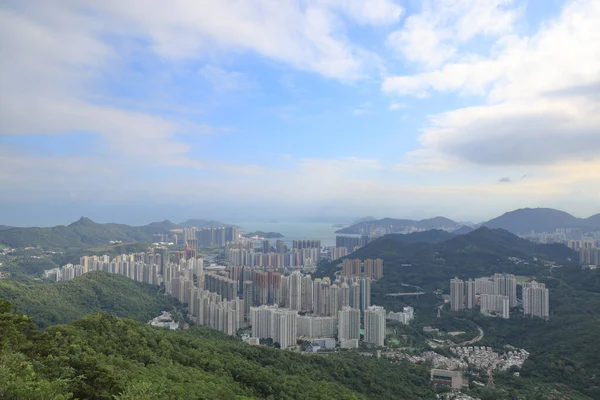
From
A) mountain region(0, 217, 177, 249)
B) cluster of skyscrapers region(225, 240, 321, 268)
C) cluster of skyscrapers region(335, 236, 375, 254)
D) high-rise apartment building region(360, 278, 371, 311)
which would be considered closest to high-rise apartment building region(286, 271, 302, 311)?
high-rise apartment building region(360, 278, 371, 311)

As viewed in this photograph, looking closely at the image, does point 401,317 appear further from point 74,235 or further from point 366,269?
point 74,235

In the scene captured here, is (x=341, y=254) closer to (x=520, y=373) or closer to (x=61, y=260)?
(x=61, y=260)

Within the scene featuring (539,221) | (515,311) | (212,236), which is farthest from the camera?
(539,221)

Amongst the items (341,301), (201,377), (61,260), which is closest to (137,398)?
(201,377)

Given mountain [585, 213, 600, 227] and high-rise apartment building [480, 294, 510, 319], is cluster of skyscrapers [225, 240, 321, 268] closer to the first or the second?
high-rise apartment building [480, 294, 510, 319]

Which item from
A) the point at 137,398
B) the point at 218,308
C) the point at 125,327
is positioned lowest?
the point at 218,308

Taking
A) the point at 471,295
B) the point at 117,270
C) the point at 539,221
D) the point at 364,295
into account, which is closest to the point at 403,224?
the point at 539,221

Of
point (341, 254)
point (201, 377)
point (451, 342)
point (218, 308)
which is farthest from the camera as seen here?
point (341, 254)
